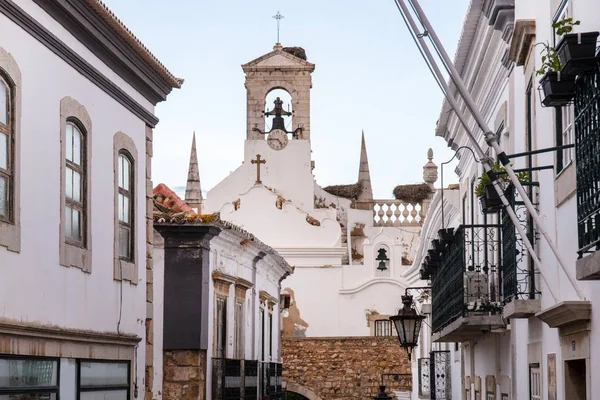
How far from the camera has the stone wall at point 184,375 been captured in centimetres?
1755

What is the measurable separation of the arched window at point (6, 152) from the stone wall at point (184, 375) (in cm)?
765

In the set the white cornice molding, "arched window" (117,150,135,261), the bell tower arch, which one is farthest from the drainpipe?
the bell tower arch

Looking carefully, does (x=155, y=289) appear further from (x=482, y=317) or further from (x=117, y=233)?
(x=482, y=317)

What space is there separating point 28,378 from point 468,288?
5.21m

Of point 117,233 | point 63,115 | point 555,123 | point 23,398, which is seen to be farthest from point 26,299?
point 555,123

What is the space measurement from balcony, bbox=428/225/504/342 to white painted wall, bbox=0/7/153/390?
3.77m

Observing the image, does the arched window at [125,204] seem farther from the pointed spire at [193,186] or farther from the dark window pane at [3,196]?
the pointed spire at [193,186]

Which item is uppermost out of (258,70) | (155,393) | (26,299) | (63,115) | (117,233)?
(258,70)

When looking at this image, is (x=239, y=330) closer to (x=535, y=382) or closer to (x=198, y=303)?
(x=198, y=303)

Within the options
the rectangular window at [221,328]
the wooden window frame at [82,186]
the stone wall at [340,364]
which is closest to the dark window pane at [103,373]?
the wooden window frame at [82,186]

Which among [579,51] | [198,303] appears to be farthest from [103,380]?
[579,51]

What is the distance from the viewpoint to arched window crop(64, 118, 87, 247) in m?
12.1

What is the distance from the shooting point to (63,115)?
11.8 metres

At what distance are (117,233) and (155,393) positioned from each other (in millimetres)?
4198
